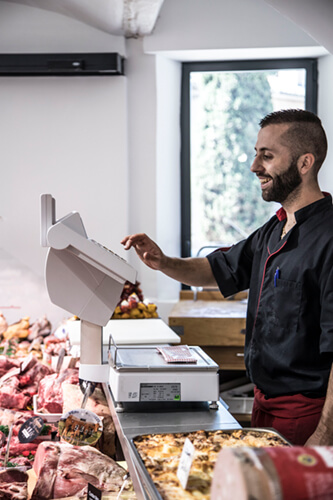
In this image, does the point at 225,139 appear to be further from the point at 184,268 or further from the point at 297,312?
the point at 297,312

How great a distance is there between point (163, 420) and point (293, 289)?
1.99 ft

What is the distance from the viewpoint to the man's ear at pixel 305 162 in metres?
2.04

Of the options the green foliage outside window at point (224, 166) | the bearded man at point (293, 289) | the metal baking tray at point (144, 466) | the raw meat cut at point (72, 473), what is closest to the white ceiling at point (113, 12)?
the green foliage outside window at point (224, 166)

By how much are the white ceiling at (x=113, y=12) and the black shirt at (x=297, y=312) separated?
251 cm

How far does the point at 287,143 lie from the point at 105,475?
125 centimetres

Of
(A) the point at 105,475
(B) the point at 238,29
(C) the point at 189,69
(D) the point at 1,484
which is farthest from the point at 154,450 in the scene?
(C) the point at 189,69

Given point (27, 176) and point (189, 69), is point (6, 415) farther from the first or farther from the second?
point (189, 69)

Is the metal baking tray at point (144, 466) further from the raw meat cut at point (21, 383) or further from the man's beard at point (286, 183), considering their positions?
the raw meat cut at point (21, 383)

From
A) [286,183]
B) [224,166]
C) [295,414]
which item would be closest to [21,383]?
[295,414]

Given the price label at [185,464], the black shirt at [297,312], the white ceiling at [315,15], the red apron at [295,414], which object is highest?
the white ceiling at [315,15]

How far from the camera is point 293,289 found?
1.98 m

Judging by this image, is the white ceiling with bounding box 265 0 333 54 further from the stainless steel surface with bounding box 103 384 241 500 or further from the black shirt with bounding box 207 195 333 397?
the stainless steel surface with bounding box 103 384 241 500

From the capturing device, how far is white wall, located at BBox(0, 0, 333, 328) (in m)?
4.73

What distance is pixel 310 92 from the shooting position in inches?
206
